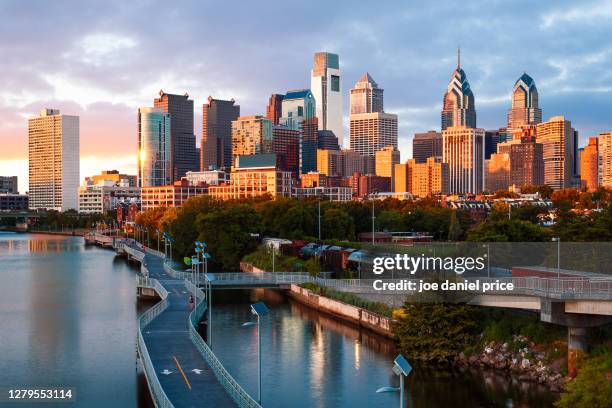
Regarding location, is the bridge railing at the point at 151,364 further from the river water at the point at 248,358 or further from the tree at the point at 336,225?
the tree at the point at 336,225

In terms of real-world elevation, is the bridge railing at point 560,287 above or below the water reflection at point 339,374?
above

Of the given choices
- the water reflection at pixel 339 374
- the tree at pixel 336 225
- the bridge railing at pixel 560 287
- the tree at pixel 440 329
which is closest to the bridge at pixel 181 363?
the water reflection at pixel 339 374

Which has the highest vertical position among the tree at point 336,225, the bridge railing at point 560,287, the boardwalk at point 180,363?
the tree at point 336,225

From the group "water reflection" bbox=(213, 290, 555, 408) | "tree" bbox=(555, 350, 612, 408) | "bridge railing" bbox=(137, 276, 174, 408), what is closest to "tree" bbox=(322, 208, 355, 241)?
"bridge railing" bbox=(137, 276, 174, 408)

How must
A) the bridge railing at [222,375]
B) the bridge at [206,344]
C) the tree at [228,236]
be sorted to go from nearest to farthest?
the bridge railing at [222,375] < the bridge at [206,344] < the tree at [228,236]

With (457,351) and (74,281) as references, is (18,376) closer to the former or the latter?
(457,351)

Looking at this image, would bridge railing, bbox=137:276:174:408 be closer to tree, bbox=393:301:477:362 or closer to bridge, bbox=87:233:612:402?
bridge, bbox=87:233:612:402
